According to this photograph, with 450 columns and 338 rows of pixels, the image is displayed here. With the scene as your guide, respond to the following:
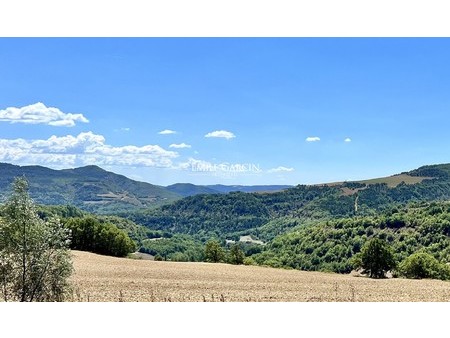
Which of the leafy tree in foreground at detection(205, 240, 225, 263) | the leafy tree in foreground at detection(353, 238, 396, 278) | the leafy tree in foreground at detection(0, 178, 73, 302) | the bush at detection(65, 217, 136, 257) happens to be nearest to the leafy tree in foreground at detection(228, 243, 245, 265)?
the leafy tree in foreground at detection(205, 240, 225, 263)

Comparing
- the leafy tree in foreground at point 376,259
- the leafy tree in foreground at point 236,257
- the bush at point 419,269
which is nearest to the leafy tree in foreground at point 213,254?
the leafy tree in foreground at point 236,257

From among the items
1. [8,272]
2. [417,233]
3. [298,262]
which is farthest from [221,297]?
[417,233]

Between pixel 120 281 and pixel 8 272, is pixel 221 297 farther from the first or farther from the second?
pixel 8 272

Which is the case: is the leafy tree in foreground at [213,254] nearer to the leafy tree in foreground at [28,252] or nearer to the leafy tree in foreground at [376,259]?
the leafy tree in foreground at [376,259]

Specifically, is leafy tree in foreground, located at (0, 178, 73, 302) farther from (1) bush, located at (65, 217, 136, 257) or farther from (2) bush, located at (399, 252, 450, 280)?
(2) bush, located at (399, 252, 450, 280)

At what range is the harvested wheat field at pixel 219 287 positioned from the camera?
39366mm

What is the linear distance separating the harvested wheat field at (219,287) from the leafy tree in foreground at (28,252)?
7.65 metres

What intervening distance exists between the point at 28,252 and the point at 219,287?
89.1ft

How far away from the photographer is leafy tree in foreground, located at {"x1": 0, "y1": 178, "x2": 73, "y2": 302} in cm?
2302

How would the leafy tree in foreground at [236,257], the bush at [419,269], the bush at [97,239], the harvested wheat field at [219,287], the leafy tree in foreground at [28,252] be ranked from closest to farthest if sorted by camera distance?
the leafy tree in foreground at [28,252], the harvested wheat field at [219,287], the bush at [419,269], the bush at [97,239], the leafy tree in foreground at [236,257]

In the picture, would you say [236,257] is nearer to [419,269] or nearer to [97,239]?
[97,239]

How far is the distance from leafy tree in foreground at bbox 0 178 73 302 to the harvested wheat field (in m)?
7.65
